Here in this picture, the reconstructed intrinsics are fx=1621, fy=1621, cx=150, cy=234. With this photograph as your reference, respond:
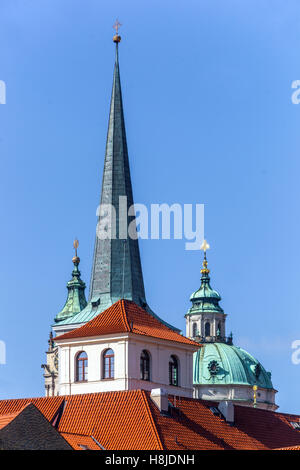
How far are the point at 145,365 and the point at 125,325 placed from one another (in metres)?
2.72

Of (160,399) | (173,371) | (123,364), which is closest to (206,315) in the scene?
(173,371)

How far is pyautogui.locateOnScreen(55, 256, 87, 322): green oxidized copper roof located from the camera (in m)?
159

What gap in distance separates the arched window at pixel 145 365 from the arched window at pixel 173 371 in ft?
6.81

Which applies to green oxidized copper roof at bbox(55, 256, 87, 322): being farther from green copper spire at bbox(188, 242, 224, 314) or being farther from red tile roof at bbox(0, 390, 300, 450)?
red tile roof at bbox(0, 390, 300, 450)

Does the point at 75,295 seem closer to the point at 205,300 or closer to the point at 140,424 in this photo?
the point at 205,300

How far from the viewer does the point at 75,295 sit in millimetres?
161250

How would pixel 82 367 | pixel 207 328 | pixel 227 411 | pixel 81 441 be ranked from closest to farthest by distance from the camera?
A: pixel 81 441
pixel 227 411
pixel 82 367
pixel 207 328

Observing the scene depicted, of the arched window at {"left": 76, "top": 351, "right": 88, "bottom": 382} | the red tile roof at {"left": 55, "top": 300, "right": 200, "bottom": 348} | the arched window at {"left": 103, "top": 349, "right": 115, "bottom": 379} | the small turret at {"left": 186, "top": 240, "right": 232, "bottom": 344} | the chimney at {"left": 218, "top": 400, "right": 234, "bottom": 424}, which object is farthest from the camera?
the small turret at {"left": 186, "top": 240, "right": 232, "bottom": 344}

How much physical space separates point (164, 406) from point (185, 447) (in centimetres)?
359

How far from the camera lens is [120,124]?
120500mm

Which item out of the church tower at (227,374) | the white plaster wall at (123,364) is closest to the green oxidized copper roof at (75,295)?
the church tower at (227,374)

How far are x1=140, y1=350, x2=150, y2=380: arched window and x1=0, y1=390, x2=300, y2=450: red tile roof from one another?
345cm

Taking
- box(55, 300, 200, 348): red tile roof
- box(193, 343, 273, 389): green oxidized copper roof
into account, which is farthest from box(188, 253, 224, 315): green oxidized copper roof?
box(55, 300, 200, 348): red tile roof
